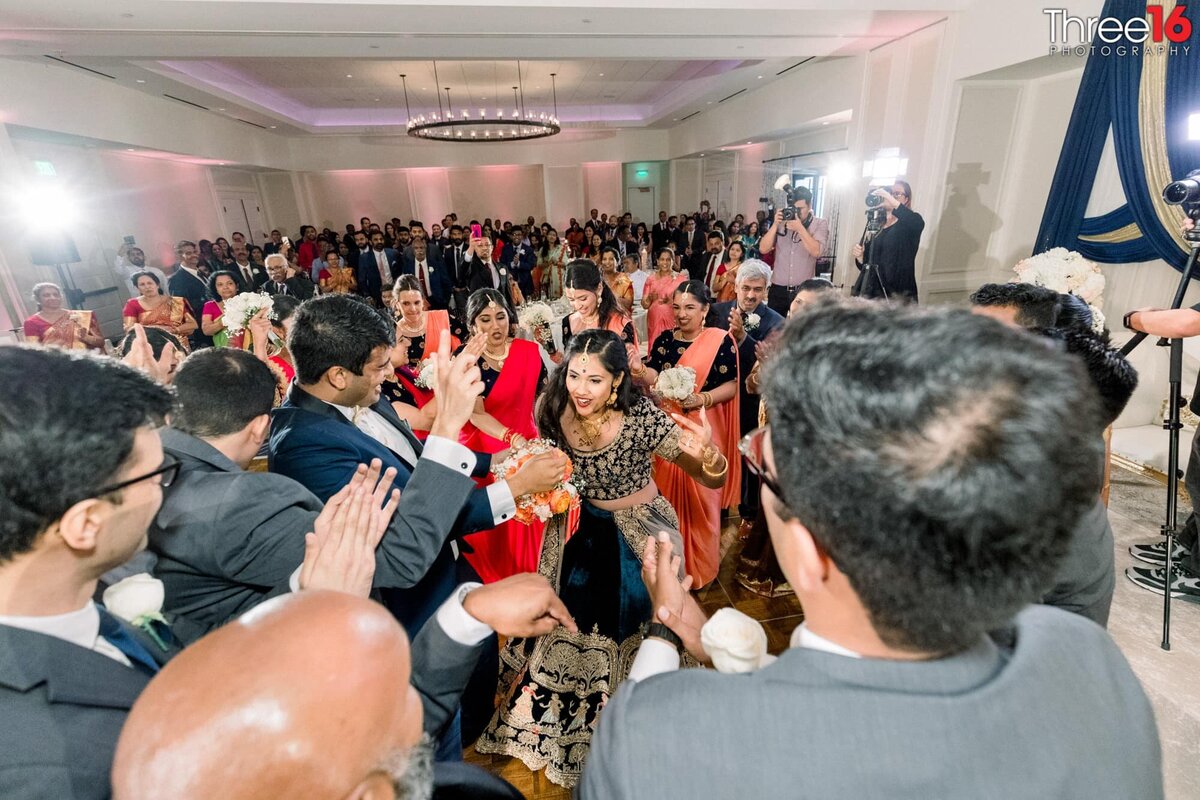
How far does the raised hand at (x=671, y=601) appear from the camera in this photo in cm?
91

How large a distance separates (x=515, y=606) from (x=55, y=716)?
0.61 m

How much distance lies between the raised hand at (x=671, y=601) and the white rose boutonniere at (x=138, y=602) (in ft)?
2.98

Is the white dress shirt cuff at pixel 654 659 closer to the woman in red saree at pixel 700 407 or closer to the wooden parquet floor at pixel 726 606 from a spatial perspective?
the wooden parquet floor at pixel 726 606

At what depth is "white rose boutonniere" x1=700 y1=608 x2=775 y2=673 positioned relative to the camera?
766 millimetres

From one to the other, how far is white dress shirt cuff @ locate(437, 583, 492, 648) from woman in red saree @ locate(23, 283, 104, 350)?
4.73m

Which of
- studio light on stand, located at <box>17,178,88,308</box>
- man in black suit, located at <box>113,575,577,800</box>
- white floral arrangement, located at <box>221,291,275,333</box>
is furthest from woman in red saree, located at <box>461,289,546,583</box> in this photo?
studio light on stand, located at <box>17,178,88,308</box>

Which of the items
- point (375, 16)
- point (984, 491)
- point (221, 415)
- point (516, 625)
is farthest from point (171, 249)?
point (984, 491)

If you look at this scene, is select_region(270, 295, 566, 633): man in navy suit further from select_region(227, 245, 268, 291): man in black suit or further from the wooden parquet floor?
select_region(227, 245, 268, 291): man in black suit

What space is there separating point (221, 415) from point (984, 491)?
1.46m

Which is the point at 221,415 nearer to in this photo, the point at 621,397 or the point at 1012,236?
the point at 621,397

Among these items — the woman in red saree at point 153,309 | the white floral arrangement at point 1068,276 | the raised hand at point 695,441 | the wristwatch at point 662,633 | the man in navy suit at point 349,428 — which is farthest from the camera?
the woman in red saree at point 153,309

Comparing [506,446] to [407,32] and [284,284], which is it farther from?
[407,32]

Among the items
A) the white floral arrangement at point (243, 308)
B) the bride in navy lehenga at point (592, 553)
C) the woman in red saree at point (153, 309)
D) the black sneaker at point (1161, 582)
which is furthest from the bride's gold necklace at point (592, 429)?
the woman in red saree at point (153, 309)

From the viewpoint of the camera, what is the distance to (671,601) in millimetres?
951
